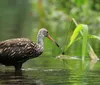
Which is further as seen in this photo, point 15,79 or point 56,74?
point 56,74

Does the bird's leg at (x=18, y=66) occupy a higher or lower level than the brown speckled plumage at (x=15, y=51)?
lower

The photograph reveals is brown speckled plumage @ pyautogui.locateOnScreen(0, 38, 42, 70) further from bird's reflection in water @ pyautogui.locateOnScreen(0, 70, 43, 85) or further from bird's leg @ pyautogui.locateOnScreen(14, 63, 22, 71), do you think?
bird's reflection in water @ pyautogui.locateOnScreen(0, 70, 43, 85)

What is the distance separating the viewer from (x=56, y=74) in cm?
1366

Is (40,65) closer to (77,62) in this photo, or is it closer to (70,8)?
(77,62)

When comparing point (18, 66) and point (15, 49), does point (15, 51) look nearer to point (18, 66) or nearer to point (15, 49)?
point (15, 49)

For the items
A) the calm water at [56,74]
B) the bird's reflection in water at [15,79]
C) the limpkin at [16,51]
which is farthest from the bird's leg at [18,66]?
the bird's reflection in water at [15,79]

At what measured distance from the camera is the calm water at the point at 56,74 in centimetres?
1241

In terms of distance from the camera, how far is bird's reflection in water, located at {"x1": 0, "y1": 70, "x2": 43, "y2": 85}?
483 inches

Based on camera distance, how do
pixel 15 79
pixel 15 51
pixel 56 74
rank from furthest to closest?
1. pixel 15 51
2. pixel 56 74
3. pixel 15 79

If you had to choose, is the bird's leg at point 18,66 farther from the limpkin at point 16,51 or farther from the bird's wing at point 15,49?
the bird's wing at point 15,49

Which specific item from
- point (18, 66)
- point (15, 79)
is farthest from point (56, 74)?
point (18, 66)

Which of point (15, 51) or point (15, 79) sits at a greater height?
point (15, 51)

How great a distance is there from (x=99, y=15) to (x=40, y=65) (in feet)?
66.1

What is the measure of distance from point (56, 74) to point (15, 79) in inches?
47.3
